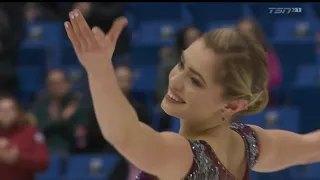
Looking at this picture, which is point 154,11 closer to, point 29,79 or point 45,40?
point 45,40

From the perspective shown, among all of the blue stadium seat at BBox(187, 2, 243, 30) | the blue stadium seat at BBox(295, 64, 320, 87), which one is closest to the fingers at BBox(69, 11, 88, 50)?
the blue stadium seat at BBox(187, 2, 243, 30)

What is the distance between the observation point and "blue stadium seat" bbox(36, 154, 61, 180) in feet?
7.66

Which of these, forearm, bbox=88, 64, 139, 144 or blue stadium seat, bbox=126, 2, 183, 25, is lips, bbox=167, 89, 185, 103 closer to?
forearm, bbox=88, 64, 139, 144

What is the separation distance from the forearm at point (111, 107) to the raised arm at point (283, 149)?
1.24ft

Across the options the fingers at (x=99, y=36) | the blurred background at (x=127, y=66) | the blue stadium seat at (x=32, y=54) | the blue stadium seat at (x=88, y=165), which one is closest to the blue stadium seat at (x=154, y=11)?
the blurred background at (x=127, y=66)

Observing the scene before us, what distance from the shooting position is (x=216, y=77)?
3.40 feet

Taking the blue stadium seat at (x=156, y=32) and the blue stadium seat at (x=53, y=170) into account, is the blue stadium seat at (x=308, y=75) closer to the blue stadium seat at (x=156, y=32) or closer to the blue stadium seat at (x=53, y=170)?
the blue stadium seat at (x=156, y=32)

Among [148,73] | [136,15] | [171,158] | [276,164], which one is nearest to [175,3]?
[136,15]

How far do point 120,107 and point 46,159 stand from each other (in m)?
1.54

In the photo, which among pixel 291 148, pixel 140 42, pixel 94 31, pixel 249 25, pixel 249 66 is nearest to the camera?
pixel 94 31

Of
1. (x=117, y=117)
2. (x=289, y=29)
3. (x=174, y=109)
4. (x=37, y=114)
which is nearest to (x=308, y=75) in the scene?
(x=289, y=29)

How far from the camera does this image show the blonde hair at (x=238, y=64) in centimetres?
103

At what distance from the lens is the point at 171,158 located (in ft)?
3.18

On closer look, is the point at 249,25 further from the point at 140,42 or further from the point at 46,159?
the point at 46,159
